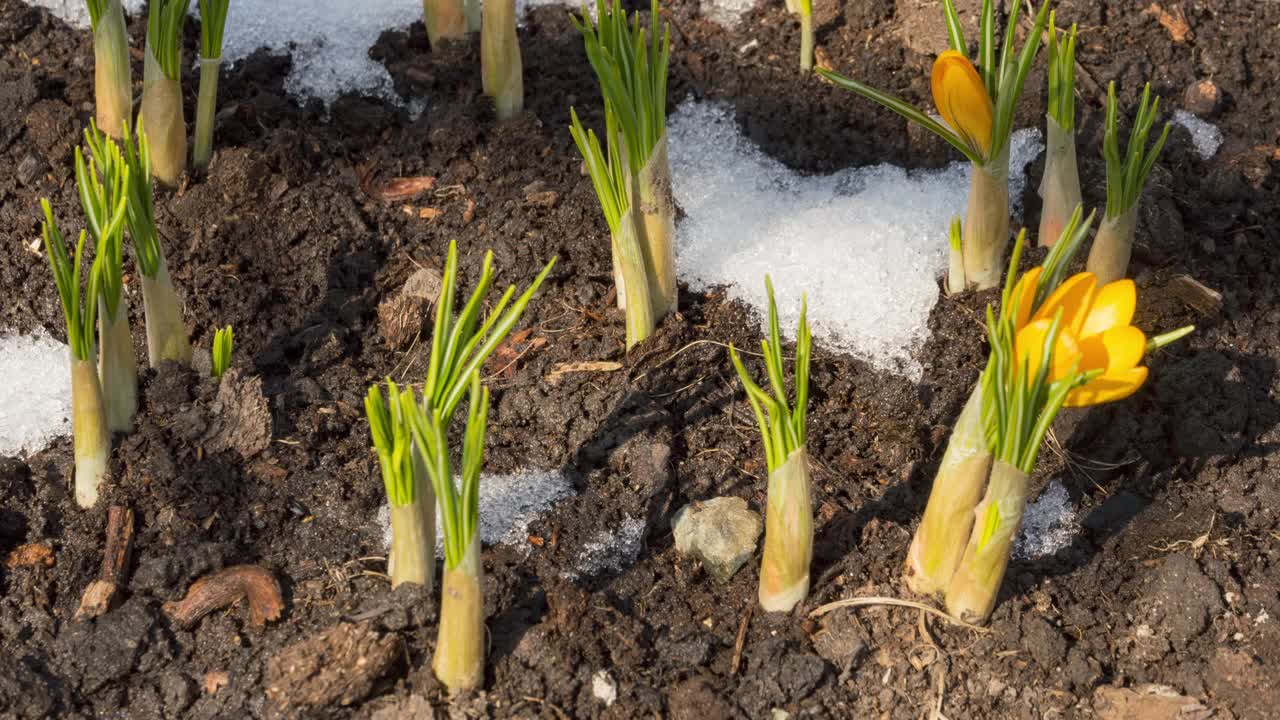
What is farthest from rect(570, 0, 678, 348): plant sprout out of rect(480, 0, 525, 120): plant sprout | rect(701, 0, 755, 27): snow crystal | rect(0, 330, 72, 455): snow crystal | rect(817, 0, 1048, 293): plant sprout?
rect(0, 330, 72, 455): snow crystal

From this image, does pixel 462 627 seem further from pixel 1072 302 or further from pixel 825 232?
pixel 825 232

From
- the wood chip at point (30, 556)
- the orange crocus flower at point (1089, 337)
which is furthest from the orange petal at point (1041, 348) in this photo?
the wood chip at point (30, 556)

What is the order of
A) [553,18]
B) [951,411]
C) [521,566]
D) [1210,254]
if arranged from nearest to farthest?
[521,566] → [951,411] → [1210,254] → [553,18]

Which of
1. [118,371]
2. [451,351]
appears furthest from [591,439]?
[118,371]

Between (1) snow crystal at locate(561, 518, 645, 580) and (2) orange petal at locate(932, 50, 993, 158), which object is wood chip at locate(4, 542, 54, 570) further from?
(2) orange petal at locate(932, 50, 993, 158)

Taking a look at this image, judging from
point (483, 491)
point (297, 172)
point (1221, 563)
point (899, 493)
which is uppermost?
point (297, 172)

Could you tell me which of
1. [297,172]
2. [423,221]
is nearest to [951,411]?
[423,221]

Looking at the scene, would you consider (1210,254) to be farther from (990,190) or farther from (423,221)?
(423,221)
